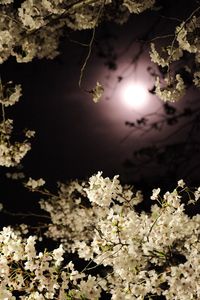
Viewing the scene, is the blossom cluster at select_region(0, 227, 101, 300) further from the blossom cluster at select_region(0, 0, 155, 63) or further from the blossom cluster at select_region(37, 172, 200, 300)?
the blossom cluster at select_region(0, 0, 155, 63)

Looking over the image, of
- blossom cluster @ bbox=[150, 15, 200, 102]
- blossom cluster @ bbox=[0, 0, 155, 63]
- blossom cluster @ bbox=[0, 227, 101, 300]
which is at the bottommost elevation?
blossom cluster @ bbox=[0, 227, 101, 300]

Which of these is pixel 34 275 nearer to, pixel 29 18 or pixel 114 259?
pixel 114 259

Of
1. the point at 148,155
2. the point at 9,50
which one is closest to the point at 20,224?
the point at 148,155

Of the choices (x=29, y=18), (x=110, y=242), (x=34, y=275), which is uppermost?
(x=29, y=18)

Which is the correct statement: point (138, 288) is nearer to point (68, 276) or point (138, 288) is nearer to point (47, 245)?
point (68, 276)

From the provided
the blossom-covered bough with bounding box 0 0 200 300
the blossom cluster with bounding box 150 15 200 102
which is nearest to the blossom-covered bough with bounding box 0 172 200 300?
the blossom-covered bough with bounding box 0 0 200 300

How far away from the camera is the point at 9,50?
14.6ft

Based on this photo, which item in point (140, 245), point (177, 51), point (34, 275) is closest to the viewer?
→ point (34, 275)

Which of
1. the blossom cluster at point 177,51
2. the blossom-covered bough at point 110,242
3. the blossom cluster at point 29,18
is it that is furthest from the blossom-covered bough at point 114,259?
the blossom cluster at point 29,18

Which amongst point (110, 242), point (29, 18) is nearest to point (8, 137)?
point (29, 18)

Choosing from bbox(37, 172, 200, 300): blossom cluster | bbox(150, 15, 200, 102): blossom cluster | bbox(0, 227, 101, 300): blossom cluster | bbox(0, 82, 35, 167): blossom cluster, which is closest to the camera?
bbox(0, 227, 101, 300): blossom cluster

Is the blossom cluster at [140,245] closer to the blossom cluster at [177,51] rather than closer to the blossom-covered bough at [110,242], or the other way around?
the blossom-covered bough at [110,242]

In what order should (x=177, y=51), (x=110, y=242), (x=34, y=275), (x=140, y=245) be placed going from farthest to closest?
(x=177, y=51), (x=140, y=245), (x=110, y=242), (x=34, y=275)

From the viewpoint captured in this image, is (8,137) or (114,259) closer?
(114,259)
